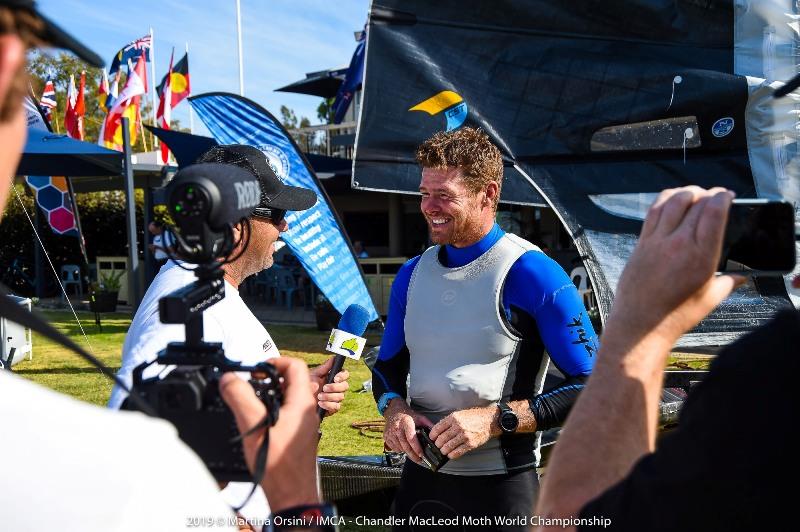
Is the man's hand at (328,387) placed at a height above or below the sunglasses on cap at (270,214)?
below

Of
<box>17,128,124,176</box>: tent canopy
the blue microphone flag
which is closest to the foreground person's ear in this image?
the blue microphone flag

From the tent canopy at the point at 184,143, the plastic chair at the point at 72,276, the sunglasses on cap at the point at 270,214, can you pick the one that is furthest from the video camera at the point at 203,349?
the plastic chair at the point at 72,276

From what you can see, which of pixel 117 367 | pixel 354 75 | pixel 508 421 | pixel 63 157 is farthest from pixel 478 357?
pixel 354 75

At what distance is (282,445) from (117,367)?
31.1 feet

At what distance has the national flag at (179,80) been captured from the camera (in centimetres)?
2089

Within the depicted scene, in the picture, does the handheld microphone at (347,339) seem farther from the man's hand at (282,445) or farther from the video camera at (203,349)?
the man's hand at (282,445)

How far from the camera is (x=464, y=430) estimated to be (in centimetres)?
253

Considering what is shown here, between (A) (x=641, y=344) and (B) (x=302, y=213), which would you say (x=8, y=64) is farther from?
(B) (x=302, y=213)

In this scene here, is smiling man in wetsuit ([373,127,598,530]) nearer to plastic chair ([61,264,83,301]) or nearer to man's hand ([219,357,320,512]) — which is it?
man's hand ([219,357,320,512])

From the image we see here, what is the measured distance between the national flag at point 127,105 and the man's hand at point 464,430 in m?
13.2

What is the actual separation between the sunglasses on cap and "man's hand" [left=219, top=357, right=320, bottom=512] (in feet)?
5.06

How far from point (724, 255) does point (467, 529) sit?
1.78 m

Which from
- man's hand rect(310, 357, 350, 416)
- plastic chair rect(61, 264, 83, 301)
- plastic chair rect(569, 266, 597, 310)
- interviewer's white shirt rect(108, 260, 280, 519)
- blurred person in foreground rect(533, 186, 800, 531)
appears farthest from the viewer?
plastic chair rect(61, 264, 83, 301)

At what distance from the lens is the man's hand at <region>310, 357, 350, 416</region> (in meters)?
2.29
